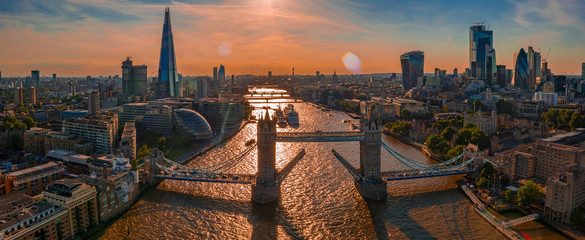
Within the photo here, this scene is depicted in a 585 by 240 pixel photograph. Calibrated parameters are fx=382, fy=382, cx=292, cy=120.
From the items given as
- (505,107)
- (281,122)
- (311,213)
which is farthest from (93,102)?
(505,107)

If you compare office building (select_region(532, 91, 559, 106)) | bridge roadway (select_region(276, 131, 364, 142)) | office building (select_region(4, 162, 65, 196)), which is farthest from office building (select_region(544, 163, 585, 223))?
office building (select_region(532, 91, 559, 106))

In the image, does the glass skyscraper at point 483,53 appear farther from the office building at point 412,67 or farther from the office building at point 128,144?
the office building at point 128,144

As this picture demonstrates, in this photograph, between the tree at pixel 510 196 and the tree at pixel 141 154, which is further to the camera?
the tree at pixel 141 154

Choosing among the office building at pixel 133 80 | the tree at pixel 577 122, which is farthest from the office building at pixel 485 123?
the office building at pixel 133 80

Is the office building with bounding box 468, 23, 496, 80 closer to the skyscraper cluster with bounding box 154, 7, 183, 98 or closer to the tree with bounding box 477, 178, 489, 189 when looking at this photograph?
the skyscraper cluster with bounding box 154, 7, 183, 98

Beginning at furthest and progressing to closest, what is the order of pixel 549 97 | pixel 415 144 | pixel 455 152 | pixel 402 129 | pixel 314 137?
1. pixel 549 97
2. pixel 402 129
3. pixel 415 144
4. pixel 455 152
5. pixel 314 137

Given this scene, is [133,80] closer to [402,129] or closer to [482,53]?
[402,129]

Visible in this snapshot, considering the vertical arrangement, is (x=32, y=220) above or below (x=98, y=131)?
below
